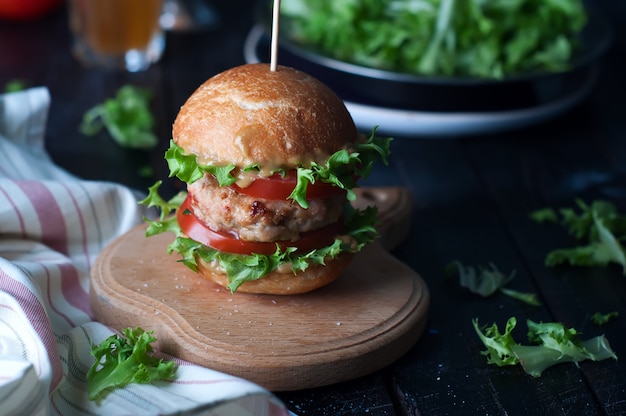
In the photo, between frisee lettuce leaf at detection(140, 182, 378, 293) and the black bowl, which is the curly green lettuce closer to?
frisee lettuce leaf at detection(140, 182, 378, 293)

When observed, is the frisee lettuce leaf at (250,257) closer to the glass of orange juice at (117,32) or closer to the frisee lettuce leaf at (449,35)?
the frisee lettuce leaf at (449,35)

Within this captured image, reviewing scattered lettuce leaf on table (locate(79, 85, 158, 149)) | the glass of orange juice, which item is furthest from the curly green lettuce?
the glass of orange juice

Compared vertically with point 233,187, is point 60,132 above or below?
below

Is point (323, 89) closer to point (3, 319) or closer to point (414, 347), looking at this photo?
point (414, 347)

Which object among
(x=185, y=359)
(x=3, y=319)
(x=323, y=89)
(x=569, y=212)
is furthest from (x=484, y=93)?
(x=3, y=319)

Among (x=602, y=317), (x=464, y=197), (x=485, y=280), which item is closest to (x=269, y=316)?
(x=485, y=280)

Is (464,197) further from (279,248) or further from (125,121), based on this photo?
(125,121)

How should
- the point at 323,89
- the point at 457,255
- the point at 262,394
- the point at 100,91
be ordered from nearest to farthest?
the point at 262,394 → the point at 323,89 → the point at 457,255 → the point at 100,91

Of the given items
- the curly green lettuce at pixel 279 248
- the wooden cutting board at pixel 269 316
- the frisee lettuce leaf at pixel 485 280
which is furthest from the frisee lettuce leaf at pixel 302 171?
the frisee lettuce leaf at pixel 485 280
